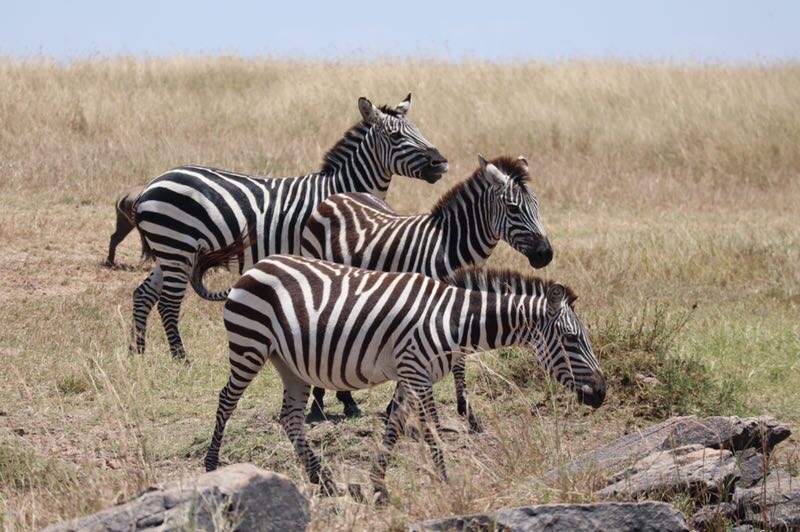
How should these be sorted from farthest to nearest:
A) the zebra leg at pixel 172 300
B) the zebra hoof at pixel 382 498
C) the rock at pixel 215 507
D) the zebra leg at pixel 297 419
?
the zebra leg at pixel 172 300 < the zebra leg at pixel 297 419 < the zebra hoof at pixel 382 498 < the rock at pixel 215 507

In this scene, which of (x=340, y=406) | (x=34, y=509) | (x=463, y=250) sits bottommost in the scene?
(x=340, y=406)

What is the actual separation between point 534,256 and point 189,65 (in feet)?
56.2

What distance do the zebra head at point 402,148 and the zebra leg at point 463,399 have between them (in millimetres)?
2342

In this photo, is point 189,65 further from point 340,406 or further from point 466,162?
point 340,406

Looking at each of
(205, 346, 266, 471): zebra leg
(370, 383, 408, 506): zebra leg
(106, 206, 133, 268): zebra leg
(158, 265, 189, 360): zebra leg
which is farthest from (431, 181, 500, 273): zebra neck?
(106, 206, 133, 268): zebra leg

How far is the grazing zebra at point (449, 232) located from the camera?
7.92 metres

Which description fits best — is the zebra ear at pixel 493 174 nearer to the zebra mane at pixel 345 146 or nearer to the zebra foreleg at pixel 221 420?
the zebra mane at pixel 345 146

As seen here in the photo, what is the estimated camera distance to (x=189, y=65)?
2369 centimetres

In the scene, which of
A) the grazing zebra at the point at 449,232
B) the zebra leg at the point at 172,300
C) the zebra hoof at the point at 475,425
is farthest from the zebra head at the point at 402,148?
the zebra hoof at the point at 475,425

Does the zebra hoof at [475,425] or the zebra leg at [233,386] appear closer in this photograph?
the zebra leg at [233,386]

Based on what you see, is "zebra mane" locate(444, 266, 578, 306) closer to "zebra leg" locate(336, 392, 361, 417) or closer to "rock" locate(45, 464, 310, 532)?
"zebra leg" locate(336, 392, 361, 417)

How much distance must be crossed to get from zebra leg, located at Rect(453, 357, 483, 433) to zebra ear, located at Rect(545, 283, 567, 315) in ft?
4.02

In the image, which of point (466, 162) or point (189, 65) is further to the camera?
point (189, 65)

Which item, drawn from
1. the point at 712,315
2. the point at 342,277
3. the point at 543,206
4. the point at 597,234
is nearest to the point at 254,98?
the point at 543,206
